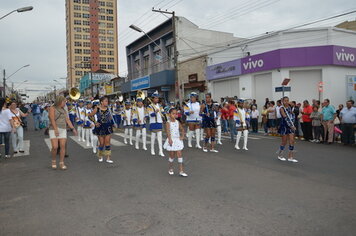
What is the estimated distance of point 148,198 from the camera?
203 inches

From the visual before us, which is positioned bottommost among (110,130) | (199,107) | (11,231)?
(11,231)

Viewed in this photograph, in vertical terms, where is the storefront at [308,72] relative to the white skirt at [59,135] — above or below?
above

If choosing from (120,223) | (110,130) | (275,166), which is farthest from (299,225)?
(110,130)

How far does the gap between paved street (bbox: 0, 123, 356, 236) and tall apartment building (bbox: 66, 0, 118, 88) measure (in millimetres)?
110207

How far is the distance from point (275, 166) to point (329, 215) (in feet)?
11.3

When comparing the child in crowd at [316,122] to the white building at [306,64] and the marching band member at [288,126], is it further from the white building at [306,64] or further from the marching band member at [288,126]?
the white building at [306,64]

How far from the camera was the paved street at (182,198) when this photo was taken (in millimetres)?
3957

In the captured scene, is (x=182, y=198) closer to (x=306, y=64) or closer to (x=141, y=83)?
(x=306, y=64)

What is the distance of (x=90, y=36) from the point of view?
378ft

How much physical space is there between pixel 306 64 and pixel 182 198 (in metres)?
16.6

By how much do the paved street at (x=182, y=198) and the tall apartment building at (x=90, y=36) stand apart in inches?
4339

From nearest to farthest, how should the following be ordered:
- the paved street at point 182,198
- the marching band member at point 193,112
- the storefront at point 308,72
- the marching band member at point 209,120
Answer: the paved street at point 182,198 < the marching band member at point 209,120 < the marching band member at point 193,112 < the storefront at point 308,72

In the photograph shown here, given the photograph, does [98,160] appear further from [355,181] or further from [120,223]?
[355,181]

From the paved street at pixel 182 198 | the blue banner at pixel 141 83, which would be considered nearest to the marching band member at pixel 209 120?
the paved street at pixel 182 198
